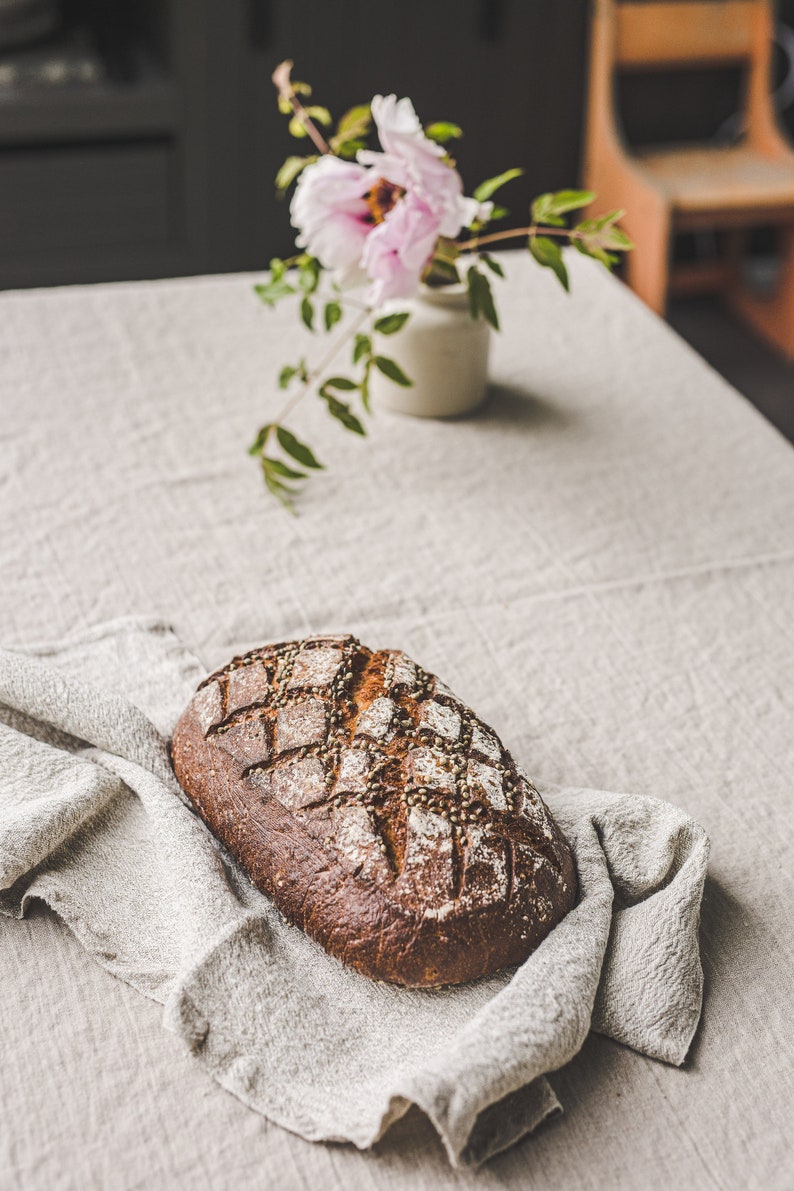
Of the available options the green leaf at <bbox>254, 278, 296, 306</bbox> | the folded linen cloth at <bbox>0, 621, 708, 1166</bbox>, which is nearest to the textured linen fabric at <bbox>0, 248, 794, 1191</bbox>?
the folded linen cloth at <bbox>0, 621, 708, 1166</bbox>

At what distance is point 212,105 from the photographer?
9.02ft

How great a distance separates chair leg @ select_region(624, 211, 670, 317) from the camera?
8.86 feet

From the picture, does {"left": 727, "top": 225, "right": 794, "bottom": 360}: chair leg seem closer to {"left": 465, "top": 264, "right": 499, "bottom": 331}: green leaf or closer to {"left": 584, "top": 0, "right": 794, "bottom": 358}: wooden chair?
{"left": 584, "top": 0, "right": 794, "bottom": 358}: wooden chair

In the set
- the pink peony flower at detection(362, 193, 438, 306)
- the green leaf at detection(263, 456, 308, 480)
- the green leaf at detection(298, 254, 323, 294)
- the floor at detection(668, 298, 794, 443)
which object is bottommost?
the floor at detection(668, 298, 794, 443)

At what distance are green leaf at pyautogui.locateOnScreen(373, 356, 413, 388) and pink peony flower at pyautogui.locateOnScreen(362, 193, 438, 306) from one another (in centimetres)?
12

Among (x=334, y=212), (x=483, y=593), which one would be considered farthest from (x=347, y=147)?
(x=483, y=593)

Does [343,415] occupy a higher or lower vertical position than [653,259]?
higher

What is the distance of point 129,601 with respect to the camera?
3.68 feet

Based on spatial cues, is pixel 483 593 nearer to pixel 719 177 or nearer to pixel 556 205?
pixel 556 205

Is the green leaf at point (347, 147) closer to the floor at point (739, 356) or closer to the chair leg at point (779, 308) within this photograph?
the floor at point (739, 356)

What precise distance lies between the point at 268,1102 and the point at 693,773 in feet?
1.40

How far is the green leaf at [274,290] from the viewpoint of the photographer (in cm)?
135

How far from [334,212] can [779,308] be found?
2.12 meters

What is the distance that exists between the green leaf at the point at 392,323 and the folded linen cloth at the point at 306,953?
50cm
